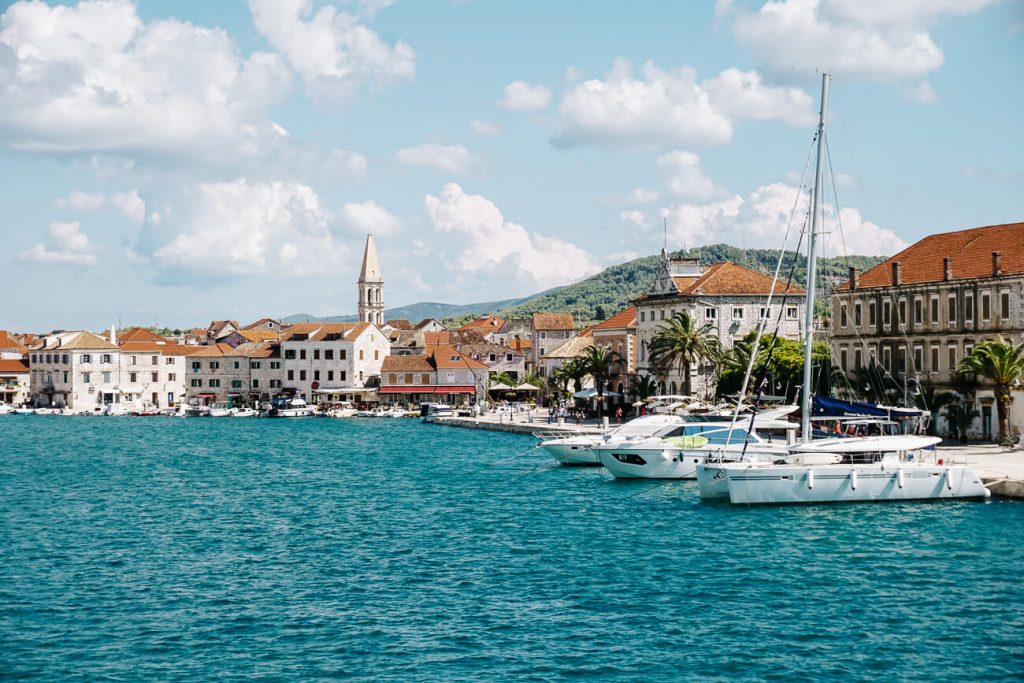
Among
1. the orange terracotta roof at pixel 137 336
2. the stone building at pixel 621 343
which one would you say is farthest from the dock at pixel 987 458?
the orange terracotta roof at pixel 137 336

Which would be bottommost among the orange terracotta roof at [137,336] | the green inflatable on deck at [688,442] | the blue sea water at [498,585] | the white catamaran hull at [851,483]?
the blue sea water at [498,585]

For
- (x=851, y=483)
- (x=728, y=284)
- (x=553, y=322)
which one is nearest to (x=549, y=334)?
(x=553, y=322)

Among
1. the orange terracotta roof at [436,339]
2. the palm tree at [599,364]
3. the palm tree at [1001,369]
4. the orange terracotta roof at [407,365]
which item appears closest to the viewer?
the palm tree at [1001,369]

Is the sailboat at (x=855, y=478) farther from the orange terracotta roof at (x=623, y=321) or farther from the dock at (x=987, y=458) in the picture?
the orange terracotta roof at (x=623, y=321)

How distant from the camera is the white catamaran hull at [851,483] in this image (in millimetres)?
46250

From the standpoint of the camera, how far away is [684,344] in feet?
306

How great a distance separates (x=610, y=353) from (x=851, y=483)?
217 feet

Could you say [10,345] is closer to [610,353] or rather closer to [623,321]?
[623,321]

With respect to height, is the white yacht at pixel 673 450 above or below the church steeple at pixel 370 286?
below

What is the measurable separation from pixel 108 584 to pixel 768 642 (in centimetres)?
1885

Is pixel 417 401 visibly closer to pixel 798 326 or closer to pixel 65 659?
pixel 798 326

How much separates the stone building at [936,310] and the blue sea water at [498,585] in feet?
70.5

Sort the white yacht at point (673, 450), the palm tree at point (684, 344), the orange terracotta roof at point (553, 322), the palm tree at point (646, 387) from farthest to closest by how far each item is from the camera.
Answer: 1. the orange terracotta roof at point (553, 322)
2. the palm tree at point (646, 387)
3. the palm tree at point (684, 344)
4. the white yacht at point (673, 450)

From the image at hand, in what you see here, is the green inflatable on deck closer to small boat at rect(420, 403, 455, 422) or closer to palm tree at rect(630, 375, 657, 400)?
palm tree at rect(630, 375, 657, 400)
